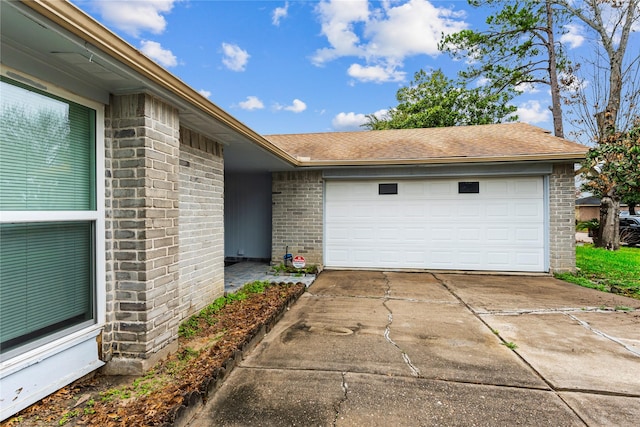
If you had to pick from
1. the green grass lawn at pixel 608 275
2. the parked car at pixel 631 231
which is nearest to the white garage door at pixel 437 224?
the green grass lawn at pixel 608 275

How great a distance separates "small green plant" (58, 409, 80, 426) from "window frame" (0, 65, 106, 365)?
479mm

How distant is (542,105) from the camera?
13.8 m

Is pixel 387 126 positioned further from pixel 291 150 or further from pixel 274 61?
pixel 291 150

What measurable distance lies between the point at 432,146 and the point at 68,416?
802cm

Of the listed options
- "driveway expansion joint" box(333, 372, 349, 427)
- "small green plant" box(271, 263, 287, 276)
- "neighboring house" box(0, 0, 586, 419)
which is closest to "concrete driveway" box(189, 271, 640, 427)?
"driveway expansion joint" box(333, 372, 349, 427)

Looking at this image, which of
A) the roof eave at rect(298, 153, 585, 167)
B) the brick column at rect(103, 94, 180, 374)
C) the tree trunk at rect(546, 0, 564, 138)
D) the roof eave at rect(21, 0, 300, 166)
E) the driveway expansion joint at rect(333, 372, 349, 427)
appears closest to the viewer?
the roof eave at rect(21, 0, 300, 166)

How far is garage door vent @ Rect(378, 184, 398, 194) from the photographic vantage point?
7.35 meters

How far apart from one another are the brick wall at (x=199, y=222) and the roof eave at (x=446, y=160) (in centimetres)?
262

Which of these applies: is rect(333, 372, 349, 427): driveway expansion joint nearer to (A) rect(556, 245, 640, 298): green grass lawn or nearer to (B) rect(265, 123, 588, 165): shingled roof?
(B) rect(265, 123, 588, 165): shingled roof

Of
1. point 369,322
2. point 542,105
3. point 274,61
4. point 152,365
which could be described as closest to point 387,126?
point 542,105

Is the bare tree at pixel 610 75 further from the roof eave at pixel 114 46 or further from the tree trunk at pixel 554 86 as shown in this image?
the roof eave at pixel 114 46

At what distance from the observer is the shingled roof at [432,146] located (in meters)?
6.59

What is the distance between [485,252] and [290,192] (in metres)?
4.80

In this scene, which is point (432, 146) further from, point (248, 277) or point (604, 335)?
point (248, 277)
